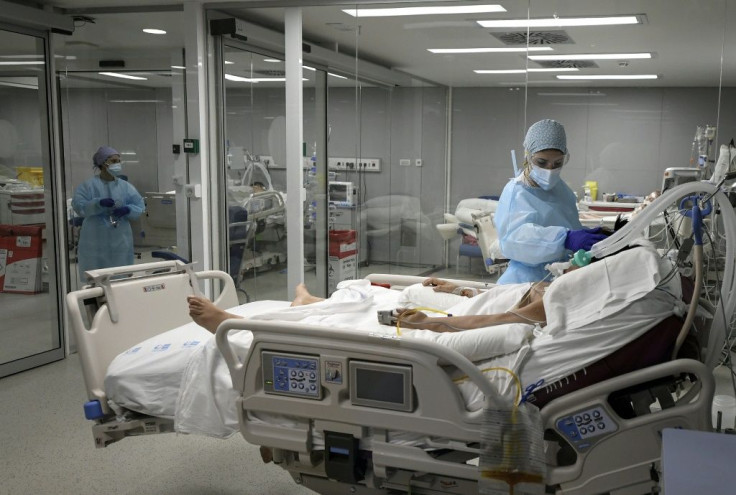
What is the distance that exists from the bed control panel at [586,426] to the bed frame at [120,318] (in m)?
1.37

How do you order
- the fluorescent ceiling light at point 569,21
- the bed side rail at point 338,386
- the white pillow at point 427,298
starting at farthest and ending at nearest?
1. the fluorescent ceiling light at point 569,21
2. the white pillow at point 427,298
3. the bed side rail at point 338,386

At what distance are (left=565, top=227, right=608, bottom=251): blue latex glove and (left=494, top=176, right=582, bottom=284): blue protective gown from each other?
14cm

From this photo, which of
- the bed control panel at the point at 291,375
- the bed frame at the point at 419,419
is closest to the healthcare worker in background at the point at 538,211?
the bed frame at the point at 419,419

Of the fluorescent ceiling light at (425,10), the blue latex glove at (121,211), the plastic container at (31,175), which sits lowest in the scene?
the blue latex glove at (121,211)

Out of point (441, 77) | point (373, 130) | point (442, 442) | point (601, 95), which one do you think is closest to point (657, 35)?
point (601, 95)

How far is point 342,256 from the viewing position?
5.14 m

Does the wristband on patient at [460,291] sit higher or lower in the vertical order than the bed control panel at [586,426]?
higher

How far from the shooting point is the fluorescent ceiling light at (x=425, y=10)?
4.11m

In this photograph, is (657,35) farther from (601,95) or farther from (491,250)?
(491,250)

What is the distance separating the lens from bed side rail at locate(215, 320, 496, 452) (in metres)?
2.03

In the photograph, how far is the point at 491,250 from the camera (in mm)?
4457

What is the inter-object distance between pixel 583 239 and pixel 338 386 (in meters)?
1.20

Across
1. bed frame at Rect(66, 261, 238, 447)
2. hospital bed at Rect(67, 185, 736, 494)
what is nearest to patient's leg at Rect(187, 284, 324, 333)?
hospital bed at Rect(67, 185, 736, 494)

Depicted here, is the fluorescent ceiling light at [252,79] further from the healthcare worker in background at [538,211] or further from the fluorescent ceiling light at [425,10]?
the healthcare worker in background at [538,211]
